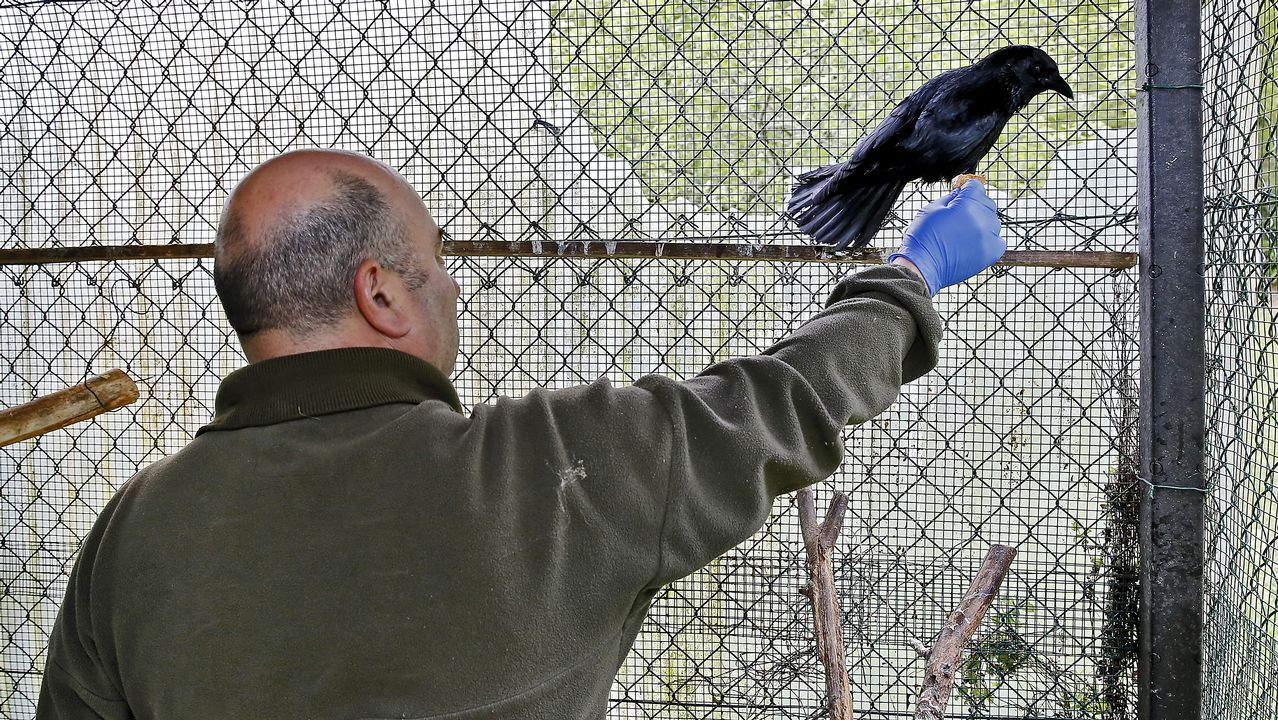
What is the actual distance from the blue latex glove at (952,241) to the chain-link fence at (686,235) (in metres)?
0.67

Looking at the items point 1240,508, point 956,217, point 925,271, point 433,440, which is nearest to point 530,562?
point 433,440

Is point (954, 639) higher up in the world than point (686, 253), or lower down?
lower down

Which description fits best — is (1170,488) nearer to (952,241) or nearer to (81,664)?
(952,241)

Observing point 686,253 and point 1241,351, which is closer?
point 1241,351

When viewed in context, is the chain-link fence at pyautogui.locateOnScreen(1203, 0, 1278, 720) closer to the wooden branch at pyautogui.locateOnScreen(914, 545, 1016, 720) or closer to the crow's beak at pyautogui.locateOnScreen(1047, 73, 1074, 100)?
the crow's beak at pyautogui.locateOnScreen(1047, 73, 1074, 100)

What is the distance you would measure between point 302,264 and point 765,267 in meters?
1.50

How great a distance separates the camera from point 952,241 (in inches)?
51.7

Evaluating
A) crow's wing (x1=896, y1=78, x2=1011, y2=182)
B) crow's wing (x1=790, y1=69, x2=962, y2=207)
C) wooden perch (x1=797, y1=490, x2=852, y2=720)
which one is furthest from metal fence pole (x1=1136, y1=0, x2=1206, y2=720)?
wooden perch (x1=797, y1=490, x2=852, y2=720)

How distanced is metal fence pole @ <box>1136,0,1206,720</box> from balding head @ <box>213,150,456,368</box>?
1.51 metres

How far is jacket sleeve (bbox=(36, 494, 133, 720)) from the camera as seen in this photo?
0.88 meters

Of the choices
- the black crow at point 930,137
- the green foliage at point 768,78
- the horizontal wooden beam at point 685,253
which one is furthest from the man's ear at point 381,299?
the green foliage at point 768,78

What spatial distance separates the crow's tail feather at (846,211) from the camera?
1.61 meters

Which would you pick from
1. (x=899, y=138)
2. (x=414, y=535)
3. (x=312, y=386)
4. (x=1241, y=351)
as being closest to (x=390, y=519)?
(x=414, y=535)

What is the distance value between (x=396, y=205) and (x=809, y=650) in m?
1.64
